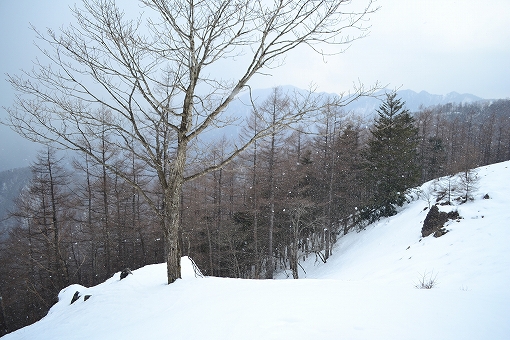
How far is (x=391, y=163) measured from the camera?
55.8 feet

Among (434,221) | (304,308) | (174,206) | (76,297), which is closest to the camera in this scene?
(304,308)

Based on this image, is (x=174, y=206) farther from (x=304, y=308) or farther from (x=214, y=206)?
(x=214, y=206)

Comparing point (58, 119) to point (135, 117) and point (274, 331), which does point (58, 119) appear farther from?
point (274, 331)

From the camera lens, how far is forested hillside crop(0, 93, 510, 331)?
1311 cm

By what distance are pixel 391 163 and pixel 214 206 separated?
12.7m

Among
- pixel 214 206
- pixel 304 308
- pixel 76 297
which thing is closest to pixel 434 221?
pixel 304 308

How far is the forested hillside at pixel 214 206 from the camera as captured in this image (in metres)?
13.1

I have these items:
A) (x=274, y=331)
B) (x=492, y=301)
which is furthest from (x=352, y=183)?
(x=274, y=331)

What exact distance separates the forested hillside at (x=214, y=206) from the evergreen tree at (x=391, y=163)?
7 cm

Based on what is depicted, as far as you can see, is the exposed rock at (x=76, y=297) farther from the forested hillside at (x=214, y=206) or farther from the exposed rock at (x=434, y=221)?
the exposed rock at (x=434, y=221)

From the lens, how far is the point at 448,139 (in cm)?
3688

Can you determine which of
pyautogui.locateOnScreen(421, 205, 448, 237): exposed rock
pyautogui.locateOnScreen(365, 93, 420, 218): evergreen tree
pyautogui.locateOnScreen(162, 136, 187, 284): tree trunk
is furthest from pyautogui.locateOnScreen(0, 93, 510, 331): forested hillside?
pyautogui.locateOnScreen(162, 136, 187, 284): tree trunk

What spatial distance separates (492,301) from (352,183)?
16.4 metres


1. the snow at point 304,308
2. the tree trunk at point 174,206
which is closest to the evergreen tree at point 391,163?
the snow at point 304,308
